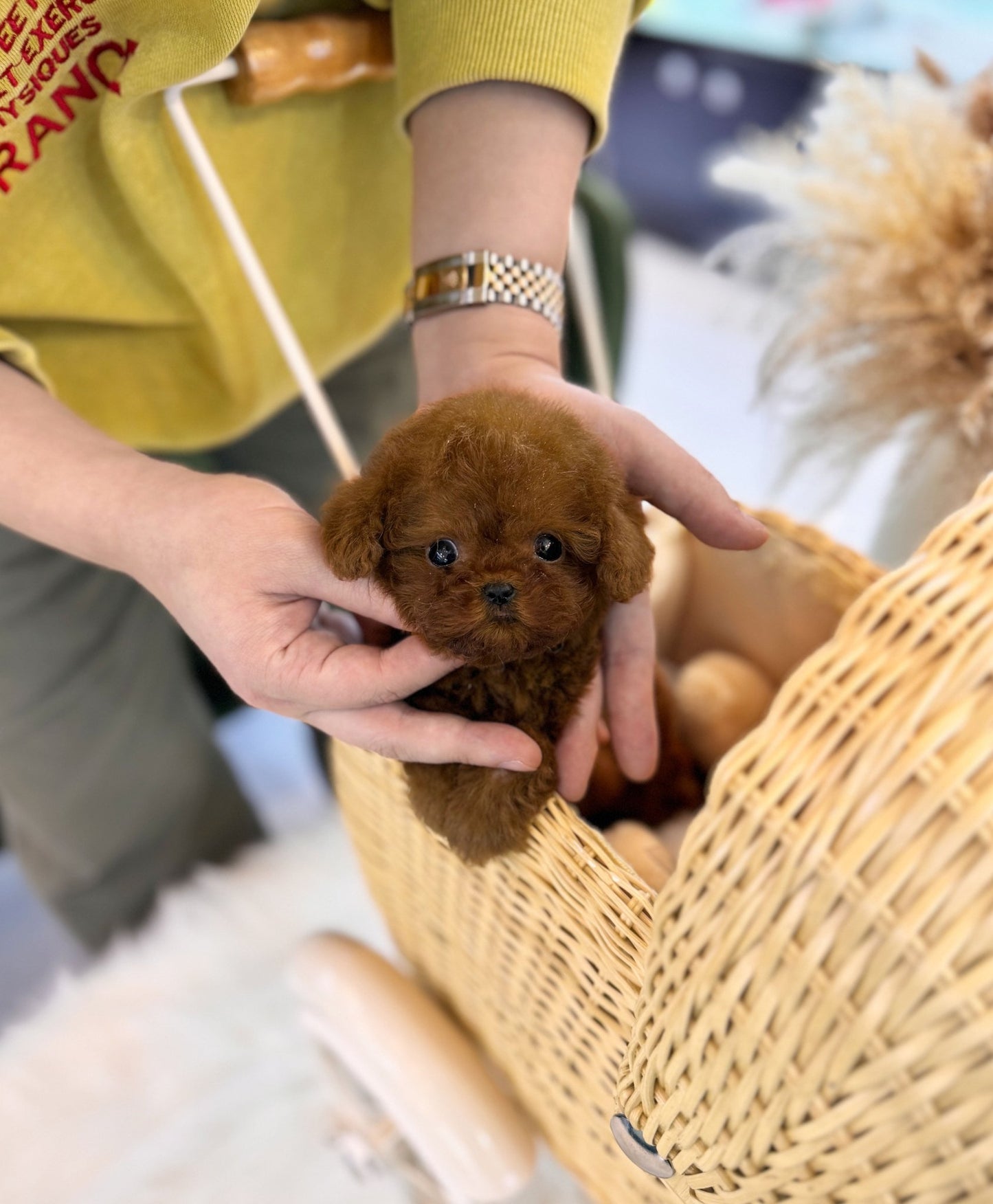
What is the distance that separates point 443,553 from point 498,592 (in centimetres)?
3

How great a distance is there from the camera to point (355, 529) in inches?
15.2

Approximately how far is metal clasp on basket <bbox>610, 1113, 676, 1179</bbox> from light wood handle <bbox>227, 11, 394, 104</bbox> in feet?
1.92

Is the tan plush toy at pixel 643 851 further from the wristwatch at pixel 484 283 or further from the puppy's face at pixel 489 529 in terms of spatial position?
the wristwatch at pixel 484 283

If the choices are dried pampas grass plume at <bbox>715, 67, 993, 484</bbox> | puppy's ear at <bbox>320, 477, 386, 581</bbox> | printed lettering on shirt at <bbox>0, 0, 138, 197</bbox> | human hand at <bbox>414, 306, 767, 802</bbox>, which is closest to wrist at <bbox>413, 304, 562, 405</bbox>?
human hand at <bbox>414, 306, 767, 802</bbox>

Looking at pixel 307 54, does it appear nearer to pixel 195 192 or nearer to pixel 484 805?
pixel 195 192

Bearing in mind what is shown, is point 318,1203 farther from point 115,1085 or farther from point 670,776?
point 670,776

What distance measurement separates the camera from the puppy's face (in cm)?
38

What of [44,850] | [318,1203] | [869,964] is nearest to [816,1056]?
[869,964]

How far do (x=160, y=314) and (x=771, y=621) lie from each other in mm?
492

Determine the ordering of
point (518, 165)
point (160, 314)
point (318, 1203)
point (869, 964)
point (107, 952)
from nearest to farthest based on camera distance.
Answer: point (869, 964) < point (518, 165) < point (160, 314) < point (318, 1203) < point (107, 952)

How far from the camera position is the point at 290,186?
65 cm

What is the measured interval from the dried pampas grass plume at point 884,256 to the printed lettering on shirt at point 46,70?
0.51 metres

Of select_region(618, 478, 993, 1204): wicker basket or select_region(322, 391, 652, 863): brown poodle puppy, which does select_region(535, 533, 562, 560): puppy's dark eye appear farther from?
select_region(618, 478, 993, 1204): wicker basket

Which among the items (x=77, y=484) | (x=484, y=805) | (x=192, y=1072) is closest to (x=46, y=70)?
(x=77, y=484)
